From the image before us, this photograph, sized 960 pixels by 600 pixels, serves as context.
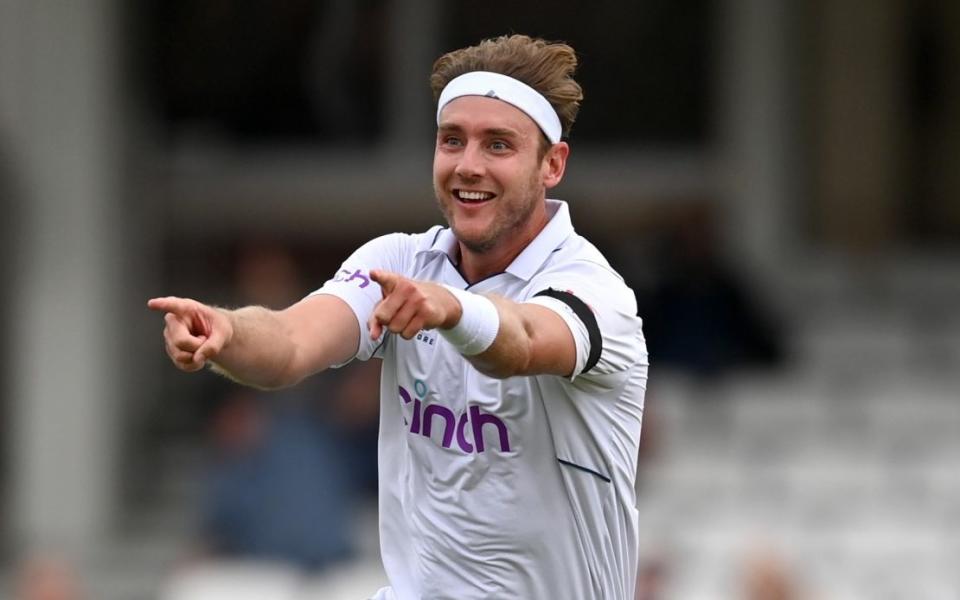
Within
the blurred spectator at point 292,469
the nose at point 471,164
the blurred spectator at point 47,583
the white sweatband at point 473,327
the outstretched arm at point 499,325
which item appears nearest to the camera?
the outstretched arm at point 499,325

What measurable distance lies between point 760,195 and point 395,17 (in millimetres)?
2523

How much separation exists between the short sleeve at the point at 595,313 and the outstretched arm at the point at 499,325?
5 cm

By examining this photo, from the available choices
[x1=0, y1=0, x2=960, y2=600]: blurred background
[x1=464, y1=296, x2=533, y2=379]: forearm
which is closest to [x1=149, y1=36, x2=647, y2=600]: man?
[x1=464, y1=296, x2=533, y2=379]: forearm

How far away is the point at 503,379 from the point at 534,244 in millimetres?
447

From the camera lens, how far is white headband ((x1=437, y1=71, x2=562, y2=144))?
409 centimetres

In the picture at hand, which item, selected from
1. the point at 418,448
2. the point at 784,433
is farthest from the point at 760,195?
the point at 418,448

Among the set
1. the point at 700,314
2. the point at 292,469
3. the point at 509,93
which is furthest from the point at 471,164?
the point at 700,314

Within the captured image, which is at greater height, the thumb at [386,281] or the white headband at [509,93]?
the white headband at [509,93]

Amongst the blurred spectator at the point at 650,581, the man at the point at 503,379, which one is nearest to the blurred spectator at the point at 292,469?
the blurred spectator at the point at 650,581

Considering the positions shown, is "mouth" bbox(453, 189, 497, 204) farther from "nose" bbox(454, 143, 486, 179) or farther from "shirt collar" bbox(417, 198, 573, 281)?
"shirt collar" bbox(417, 198, 573, 281)

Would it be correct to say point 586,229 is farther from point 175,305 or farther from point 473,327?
point 175,305

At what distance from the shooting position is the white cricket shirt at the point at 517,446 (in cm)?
401

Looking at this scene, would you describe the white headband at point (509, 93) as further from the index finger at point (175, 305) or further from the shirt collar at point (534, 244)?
the index finger at point (175, 305)

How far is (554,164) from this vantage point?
4211 mm
